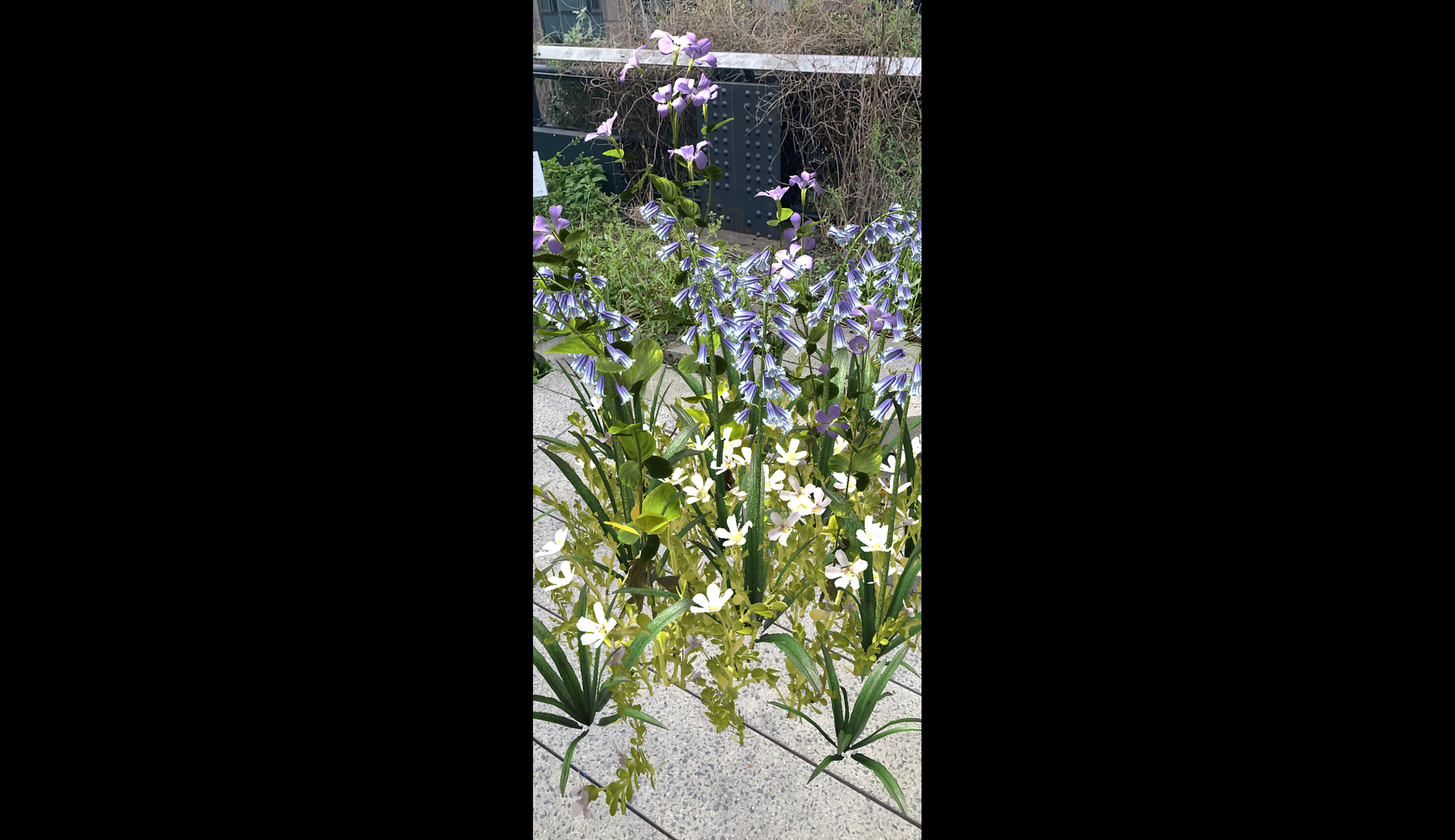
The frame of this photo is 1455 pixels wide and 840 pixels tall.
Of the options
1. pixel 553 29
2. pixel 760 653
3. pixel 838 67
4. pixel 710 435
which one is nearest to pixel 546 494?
pixel 710 435

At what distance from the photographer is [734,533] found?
1.73 meters

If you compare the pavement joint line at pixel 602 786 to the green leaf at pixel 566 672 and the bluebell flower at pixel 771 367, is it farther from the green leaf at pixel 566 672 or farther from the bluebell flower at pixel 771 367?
the bluebell flower at pixel 771 367

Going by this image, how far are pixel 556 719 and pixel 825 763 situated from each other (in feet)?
1.46

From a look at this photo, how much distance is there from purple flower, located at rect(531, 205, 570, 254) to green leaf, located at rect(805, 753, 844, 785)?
0.96 meters

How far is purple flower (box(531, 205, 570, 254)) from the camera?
1.54 m

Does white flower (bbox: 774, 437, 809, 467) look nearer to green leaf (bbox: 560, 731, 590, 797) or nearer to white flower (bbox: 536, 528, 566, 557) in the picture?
white flower (bbox: 536, 528, 566, 557)

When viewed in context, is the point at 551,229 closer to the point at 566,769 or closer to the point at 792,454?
the point at 792,454

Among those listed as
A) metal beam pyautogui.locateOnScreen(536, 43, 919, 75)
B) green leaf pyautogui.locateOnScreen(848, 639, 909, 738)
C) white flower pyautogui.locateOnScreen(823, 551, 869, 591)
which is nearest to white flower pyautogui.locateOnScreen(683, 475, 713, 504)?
white flower pyautogui.locateOnScreen(823, 551, 869, 591)

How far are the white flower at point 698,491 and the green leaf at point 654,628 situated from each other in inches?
10.8

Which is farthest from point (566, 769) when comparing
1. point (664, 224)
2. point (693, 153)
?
point (693, 153)

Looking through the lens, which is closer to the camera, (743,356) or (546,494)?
(743,356)

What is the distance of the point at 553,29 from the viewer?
7.60 meters

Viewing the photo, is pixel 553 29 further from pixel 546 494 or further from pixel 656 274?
pixel 546 494

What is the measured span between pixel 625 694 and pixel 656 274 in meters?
2.50
